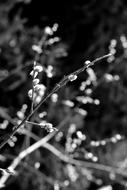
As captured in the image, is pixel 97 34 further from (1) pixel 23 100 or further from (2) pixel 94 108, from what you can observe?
(1) pixel 23 100

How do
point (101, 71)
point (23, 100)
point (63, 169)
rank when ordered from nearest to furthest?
point (63, 169)
point (23, 100)
point (101, 71)

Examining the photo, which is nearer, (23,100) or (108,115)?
(23,100)

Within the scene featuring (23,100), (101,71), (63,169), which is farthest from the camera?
(101,71)

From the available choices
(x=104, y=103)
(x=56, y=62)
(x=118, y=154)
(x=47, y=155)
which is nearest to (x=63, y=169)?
(x=47, y=155)

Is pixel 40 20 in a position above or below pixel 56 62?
above

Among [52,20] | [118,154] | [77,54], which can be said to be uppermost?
[52,20]

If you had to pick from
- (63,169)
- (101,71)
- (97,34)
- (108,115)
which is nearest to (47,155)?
(63,169)
